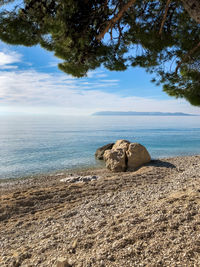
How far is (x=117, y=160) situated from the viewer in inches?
538

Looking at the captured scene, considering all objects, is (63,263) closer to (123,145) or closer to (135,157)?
(135,157)

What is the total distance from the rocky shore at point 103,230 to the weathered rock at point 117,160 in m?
6.12

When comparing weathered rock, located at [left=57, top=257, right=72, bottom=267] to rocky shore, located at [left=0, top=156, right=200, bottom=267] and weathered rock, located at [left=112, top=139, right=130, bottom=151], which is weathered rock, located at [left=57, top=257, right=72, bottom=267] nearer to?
rocky shore, located at [left=0, top=156, right=200, bottom=267]

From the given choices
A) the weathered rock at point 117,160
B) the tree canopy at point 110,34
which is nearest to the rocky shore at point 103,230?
the tree canopy at point 110,34

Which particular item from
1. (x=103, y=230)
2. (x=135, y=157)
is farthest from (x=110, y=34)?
(x=135, y=157)

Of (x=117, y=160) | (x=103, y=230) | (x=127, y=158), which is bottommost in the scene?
(x=117, y=160)

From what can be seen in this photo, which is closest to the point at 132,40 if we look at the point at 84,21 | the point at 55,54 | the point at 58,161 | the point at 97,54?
the point at 97,54

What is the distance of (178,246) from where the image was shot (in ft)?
10.4

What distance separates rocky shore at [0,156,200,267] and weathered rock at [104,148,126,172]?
6.12m

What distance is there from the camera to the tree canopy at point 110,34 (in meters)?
5.78

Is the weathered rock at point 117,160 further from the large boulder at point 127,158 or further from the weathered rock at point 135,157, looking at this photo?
the weathered rock at point 135,157

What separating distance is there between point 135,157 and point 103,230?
9680mm

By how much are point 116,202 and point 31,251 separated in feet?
10.0

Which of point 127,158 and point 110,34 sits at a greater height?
point 110,34
